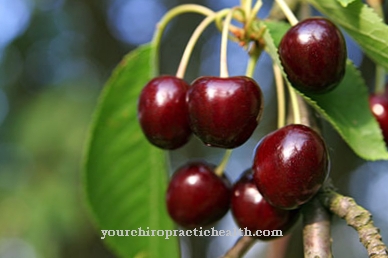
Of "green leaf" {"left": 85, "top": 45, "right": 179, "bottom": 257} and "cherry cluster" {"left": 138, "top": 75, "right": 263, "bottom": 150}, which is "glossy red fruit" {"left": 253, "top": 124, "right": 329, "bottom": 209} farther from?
"green leaf" {"left": 85, "top": 45, "right": 179, "bottom": 257}

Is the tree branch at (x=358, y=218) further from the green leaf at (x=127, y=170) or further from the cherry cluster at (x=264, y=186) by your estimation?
the green leaf at (x=127, y=170)

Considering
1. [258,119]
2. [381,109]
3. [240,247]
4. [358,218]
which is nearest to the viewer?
[358,218]

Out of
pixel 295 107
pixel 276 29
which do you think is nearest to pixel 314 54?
pixel 295 107

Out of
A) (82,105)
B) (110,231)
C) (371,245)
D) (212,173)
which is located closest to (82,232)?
(82,105)

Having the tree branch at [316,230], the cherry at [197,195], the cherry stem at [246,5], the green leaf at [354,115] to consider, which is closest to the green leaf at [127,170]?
the cherry at [197,195]

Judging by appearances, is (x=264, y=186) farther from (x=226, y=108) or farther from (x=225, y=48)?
(x=225, y=48)

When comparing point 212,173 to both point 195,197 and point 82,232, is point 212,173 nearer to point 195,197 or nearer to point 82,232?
point 195,197
